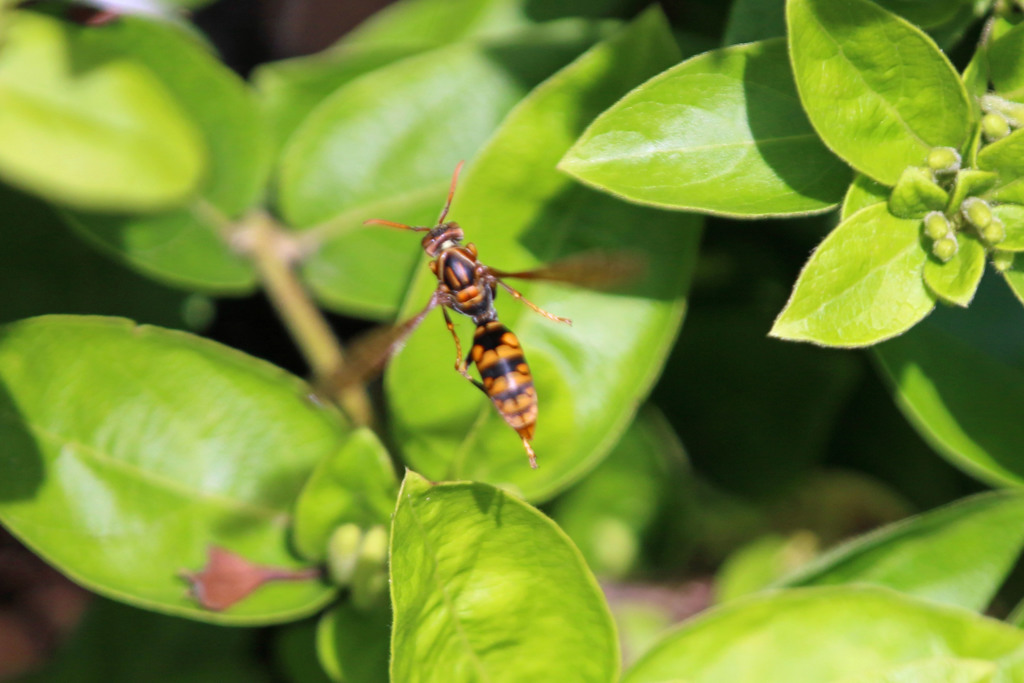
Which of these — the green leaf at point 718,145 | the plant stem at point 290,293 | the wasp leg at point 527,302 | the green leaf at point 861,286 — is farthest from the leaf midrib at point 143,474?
the green leaf at point 861,286

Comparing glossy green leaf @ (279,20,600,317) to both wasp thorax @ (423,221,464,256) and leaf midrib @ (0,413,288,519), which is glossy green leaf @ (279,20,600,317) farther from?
leaf midrib @ (0,413,288,519)

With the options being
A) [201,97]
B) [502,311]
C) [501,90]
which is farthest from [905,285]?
[201,97]

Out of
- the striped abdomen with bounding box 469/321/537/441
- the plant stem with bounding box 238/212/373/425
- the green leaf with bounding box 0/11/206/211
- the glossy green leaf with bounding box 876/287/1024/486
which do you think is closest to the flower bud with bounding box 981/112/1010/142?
the glossy green leaf with bounding box 876/287/1024/486

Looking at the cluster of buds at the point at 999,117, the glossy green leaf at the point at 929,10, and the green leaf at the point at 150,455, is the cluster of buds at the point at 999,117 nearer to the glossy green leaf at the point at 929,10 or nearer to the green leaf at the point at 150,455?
the glossy green leaf at the point at 929,10

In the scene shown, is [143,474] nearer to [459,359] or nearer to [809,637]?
[459,359]

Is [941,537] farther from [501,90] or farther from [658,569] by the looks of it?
[501,90]

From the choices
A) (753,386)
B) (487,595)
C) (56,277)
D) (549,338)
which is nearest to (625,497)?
(753,386)
